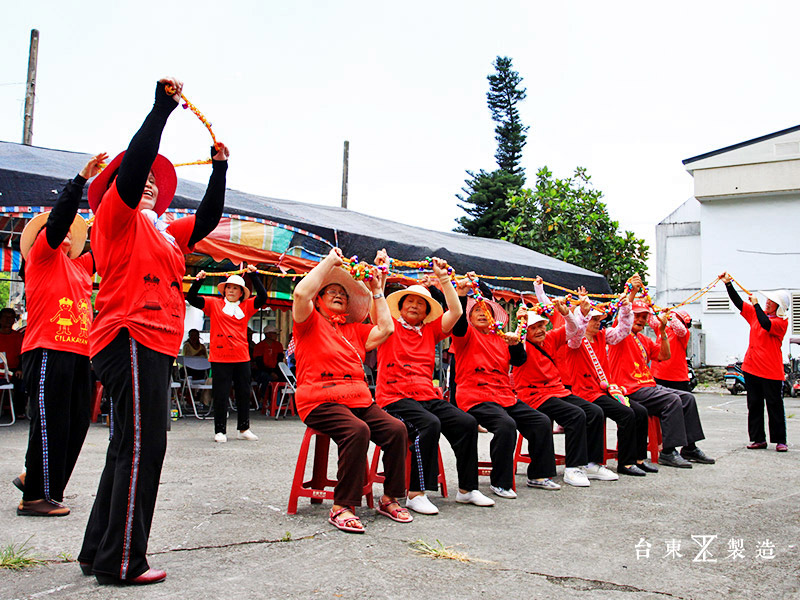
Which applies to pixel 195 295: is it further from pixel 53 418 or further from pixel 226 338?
pixel 53 418

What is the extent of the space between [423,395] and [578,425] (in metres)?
1.55

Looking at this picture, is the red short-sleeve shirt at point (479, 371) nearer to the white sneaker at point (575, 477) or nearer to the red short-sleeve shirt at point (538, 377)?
the red short-sleeve shirt at point (538, 377)

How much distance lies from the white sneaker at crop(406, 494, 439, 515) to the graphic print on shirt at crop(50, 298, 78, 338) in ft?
7.73

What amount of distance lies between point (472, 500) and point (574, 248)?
701 inches

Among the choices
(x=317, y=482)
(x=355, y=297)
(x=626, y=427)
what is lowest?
(x=317, y=482)

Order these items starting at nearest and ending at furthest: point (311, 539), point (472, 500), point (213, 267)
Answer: point (311, 539) → point (472, 500) → point (213, 267)

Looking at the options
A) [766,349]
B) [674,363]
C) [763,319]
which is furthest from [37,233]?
[766,349]

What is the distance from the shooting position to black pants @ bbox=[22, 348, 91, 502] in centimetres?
401

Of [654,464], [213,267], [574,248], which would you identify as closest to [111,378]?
[654,464]

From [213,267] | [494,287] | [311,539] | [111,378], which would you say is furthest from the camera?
[494,287]

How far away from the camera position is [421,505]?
452 cm

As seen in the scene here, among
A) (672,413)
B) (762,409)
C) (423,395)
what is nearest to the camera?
(423,395)

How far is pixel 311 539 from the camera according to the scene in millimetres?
3721

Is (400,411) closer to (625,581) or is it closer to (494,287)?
(625,581)
